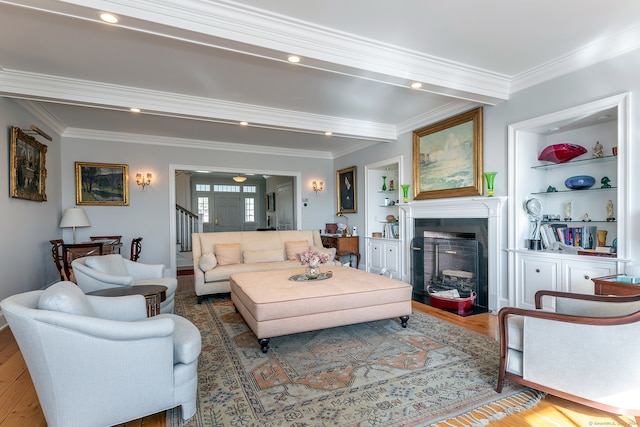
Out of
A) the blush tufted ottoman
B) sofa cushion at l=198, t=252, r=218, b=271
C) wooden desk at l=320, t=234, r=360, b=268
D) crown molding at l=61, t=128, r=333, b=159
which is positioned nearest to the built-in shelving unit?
the blush tufted ottoman

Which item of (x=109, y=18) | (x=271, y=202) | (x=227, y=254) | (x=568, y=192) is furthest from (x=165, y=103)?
(x=271, y=202)

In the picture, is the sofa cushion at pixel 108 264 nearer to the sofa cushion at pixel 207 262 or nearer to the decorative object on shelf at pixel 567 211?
the sofa cushion at pixel 207 262

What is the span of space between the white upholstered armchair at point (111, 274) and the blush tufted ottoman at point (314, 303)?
888mm

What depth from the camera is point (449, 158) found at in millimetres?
4648

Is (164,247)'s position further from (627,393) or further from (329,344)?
(627,393)

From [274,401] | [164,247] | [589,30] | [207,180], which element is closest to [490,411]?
[274,401]

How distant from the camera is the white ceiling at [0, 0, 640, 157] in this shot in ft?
7.98

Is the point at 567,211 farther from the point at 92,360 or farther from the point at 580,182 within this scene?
the point at 92,360

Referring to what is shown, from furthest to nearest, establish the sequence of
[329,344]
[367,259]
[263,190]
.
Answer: [263,190] → [367,259] → [329,344]

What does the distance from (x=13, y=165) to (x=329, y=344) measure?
4084 mm

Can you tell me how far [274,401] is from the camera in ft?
7.00

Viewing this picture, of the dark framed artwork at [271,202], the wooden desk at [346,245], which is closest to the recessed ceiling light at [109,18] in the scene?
the wooden desk at [346,245]

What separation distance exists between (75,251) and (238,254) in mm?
2204

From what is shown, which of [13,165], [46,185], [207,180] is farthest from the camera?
[207,180]
